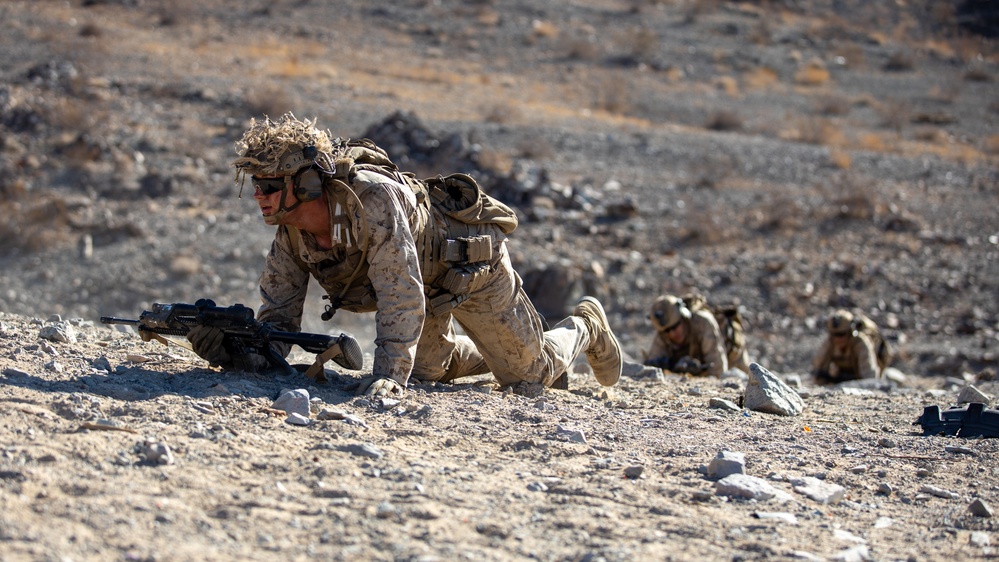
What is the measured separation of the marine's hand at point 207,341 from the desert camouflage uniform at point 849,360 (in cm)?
751

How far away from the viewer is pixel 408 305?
4547 mm

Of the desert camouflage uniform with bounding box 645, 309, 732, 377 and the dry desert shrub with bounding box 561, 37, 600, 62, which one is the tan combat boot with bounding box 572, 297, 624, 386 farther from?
the dry desert shrub with bounding box 561, 37, 600, 62

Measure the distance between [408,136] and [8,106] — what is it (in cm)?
603

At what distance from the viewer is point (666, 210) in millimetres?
15641

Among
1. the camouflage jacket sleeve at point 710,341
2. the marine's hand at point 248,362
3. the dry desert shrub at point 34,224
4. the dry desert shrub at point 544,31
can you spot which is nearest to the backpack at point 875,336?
the camouflage jacket sleeve at point 710,341

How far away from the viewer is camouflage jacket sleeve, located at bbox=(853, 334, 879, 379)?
1055 cm

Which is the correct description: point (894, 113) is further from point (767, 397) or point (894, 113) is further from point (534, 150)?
point (767, 397)

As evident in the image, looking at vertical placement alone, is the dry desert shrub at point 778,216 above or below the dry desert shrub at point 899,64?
below

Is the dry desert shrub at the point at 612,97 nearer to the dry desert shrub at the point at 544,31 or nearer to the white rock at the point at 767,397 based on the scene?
the dry desert shrub at the point at 544,31

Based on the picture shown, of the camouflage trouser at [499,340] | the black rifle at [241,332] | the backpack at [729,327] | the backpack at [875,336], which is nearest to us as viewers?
the black rifle at [241,332]

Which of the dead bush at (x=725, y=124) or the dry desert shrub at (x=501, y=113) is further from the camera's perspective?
the dead bush at (x=725, y=124)

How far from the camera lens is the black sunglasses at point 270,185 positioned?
179 inches

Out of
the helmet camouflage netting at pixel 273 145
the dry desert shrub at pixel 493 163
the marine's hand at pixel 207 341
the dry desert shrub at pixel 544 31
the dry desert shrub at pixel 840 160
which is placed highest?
the helmet camouflage netting at pixel 273 145

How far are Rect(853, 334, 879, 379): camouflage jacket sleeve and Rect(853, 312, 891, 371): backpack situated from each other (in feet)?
0.57
